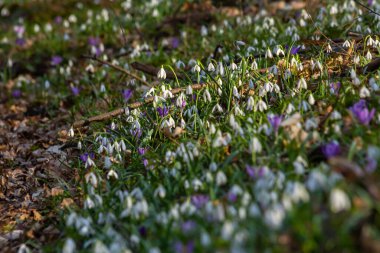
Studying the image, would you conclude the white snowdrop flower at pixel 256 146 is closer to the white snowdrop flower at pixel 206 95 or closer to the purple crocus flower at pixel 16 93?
the white snowdrop flower at pixel 206 95

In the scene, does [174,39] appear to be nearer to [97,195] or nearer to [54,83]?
[54,83]

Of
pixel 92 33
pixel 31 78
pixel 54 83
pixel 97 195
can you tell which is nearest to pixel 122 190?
pixel 97 195

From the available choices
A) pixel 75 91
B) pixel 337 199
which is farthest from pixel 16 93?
pixel 337 199

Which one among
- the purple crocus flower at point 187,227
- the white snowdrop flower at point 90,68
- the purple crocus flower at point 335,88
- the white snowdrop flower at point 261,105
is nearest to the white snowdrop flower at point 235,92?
the white snowdrop flower at point 261,105

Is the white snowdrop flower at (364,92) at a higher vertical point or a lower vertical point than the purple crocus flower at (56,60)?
higher

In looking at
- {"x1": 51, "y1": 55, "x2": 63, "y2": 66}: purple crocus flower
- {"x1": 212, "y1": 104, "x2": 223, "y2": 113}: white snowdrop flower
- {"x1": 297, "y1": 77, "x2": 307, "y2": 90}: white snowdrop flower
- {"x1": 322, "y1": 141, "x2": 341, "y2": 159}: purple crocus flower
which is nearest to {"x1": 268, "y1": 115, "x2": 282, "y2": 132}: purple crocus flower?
{"x1": 322, "y1": 141, "x2": 341, "y2": 159}: purple crocus flower

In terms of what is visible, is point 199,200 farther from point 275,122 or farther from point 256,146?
point 275,122
